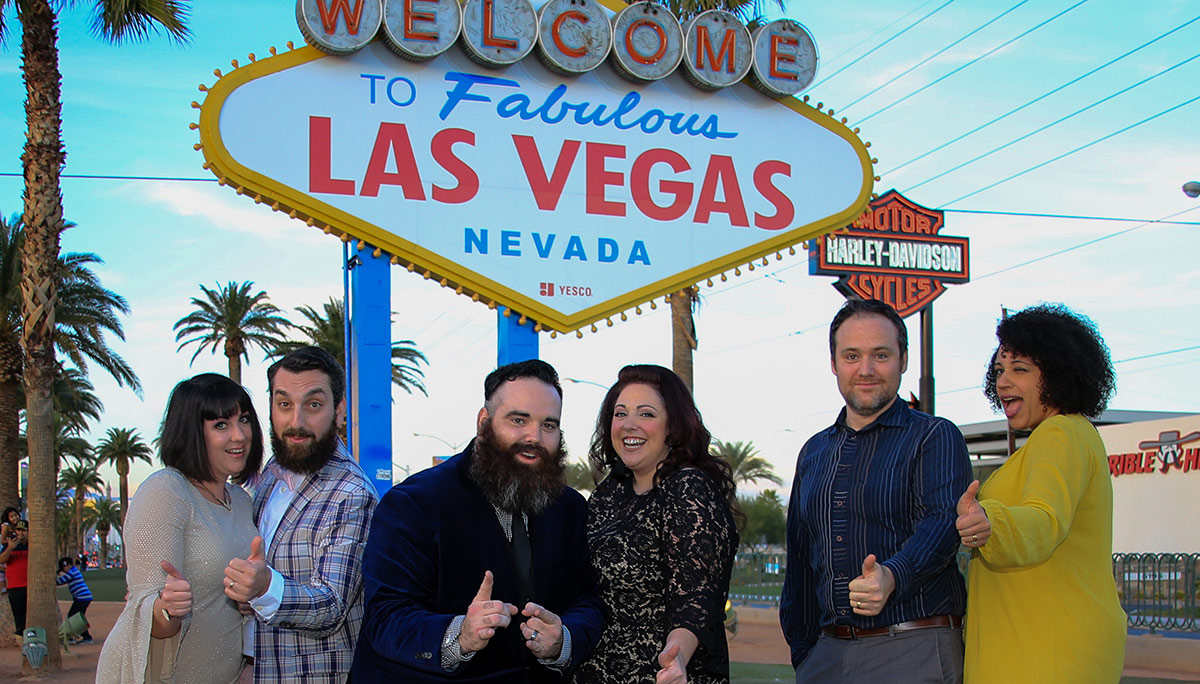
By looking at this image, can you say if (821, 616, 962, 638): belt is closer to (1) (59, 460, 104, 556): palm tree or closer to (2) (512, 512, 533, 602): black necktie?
(2) (512, 512, 533, 602): black necktie

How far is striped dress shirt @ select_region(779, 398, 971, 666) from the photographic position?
3.42 m

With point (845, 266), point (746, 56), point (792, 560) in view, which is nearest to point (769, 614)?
point (845, 266)

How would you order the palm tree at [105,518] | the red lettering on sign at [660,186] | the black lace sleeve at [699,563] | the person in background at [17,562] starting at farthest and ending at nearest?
the palm tree at [105,518]
the person in background at [17,562]
the red lettering on sign at [660,186]
the black lace sleeve at [699,563]

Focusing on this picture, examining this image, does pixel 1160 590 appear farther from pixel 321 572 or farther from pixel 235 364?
pixel 235 364

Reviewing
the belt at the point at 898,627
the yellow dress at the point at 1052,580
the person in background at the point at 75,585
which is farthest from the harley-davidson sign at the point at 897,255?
the belt at the point at 898,627

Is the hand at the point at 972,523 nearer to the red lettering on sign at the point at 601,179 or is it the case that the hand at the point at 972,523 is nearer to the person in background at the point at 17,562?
the red lettering on sign at the point at 601,179

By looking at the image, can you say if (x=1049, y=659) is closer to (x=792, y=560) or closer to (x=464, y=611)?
(x=792, y=560)

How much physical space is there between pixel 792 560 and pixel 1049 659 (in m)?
0.96

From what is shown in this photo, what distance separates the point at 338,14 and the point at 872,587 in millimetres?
5460

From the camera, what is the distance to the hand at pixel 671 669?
3318 millimetres

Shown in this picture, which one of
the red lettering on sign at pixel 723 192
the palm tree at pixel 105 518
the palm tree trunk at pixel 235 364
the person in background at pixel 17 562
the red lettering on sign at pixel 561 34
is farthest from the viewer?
the palm tree at pixel 105 518

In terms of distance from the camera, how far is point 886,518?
358 centimetres

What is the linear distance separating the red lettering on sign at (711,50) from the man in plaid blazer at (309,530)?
15.1 ft

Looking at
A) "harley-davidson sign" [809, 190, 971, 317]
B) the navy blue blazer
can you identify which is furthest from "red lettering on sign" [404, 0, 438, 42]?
"harley-davidson sign" [809, 190, 971, 317]
